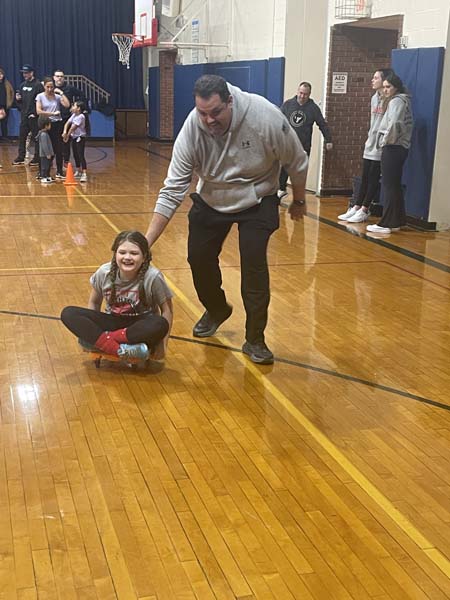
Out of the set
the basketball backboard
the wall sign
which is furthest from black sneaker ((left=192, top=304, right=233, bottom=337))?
the basketball backboard

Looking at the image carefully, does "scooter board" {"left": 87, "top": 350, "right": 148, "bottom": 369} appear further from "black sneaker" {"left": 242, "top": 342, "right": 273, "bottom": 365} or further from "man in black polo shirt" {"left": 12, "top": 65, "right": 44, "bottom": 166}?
"man in black polo shirt" {"left": 12, "top": 65, "right": 44, "bottom": 166}

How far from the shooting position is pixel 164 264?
679cm

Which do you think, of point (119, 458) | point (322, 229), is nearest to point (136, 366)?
point (119, 458)

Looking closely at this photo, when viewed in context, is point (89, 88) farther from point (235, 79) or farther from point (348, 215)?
point (348, 215)

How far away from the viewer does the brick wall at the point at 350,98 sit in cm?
1059

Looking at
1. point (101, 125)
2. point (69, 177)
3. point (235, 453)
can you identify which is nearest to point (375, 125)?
point (69, 177)

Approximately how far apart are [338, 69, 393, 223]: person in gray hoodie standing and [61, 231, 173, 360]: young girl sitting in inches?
205

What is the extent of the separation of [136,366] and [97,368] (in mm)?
214

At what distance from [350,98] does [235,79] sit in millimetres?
4074

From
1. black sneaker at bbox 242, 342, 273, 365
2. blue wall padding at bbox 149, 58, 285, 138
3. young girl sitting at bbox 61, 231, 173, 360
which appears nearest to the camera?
young girl sitting at bbox 61, 231, 173, 360

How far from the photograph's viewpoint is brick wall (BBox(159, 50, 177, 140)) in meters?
19.6

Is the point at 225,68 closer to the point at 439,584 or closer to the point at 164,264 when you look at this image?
the point at 164,264

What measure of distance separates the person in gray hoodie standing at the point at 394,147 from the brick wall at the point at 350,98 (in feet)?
7.65

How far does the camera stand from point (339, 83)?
1073 cm
